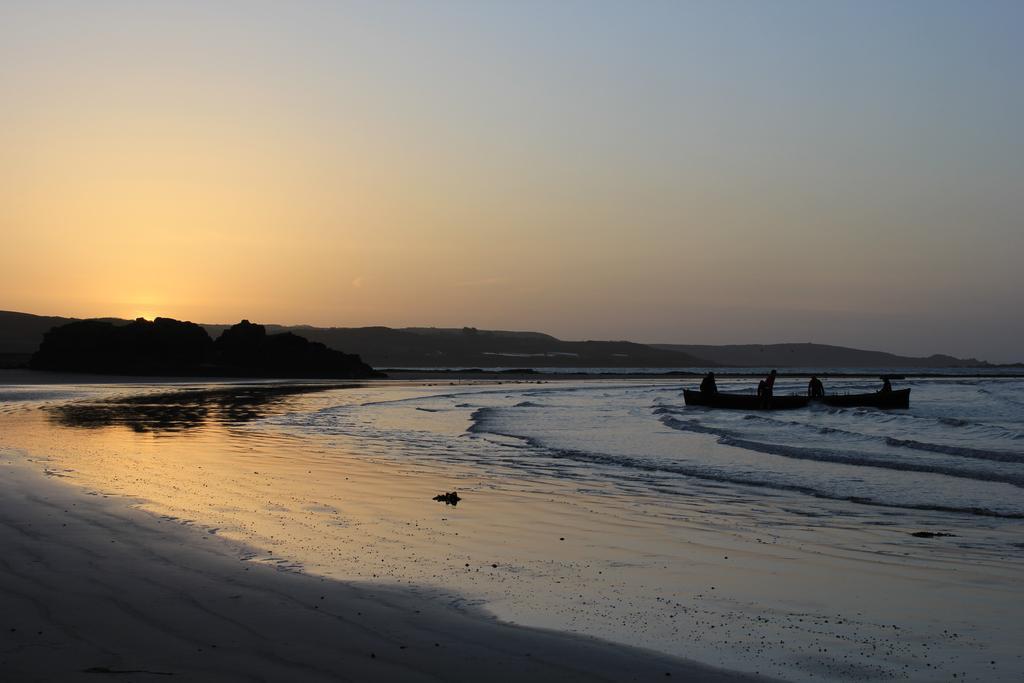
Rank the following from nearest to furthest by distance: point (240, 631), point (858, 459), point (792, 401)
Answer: point (240, 631)
point (858, 459)
point (792, 401)

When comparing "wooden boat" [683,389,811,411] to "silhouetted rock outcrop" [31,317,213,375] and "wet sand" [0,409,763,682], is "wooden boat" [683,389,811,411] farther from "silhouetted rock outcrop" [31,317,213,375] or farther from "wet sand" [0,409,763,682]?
"silhouetted rock outcrop" [31,317,213,375]

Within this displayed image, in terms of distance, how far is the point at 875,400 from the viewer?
1912 inches

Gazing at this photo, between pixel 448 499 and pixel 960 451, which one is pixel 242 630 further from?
pixel 960 451

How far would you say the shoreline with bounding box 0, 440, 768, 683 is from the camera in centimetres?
582

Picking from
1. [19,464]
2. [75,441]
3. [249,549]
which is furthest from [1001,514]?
[75,441]

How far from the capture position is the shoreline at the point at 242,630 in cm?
582

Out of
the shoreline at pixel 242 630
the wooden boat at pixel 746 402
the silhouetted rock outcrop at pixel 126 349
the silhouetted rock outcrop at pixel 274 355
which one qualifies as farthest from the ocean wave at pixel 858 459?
the silhouetted rock outcrop at pixel 274 355

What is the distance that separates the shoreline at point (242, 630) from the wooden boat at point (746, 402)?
41386 millimetres

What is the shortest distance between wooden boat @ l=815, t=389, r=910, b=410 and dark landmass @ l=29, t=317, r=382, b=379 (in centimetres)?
6327

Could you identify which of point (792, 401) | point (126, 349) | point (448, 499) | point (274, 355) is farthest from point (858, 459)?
point (274, 355)

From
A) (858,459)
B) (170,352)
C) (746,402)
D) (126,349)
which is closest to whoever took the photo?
(858,459)

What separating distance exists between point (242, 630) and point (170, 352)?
93194 millimetres

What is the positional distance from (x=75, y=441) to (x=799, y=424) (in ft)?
82.7

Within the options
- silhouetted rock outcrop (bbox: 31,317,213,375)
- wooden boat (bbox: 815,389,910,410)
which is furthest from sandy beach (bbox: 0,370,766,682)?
silhouetted rock outcrop (bbox: 31,317,213,375)
